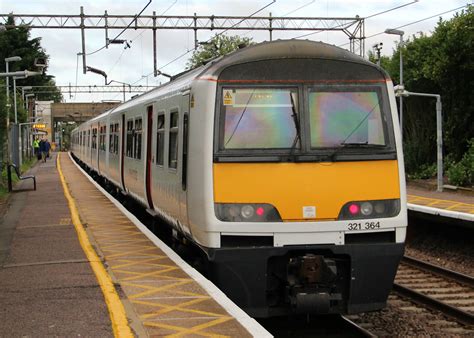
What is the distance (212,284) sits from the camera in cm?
716

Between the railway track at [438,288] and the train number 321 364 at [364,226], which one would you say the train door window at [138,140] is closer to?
the railway track at [438,288]

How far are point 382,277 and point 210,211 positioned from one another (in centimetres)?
191

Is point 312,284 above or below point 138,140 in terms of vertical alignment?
below

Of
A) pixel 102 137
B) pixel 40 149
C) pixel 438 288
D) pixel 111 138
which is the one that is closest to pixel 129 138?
pixel 111 138

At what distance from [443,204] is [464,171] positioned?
662 centimetres

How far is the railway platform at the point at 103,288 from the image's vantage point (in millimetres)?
5779

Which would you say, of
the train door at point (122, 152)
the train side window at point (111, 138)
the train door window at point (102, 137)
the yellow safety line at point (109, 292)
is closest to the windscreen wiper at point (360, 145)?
the yellow safety line at point (109, 292)

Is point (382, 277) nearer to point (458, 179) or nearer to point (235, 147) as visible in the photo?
point (235, 147)

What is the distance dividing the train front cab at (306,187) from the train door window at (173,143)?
160cm

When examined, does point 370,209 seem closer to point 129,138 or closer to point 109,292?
point 109,292

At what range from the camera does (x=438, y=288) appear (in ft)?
A: 35.5

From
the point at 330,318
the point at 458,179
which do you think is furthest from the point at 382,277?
the point at 458,179

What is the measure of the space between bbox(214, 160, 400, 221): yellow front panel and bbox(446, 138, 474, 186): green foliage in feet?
61.2

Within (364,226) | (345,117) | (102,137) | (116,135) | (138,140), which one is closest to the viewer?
(364,226)
